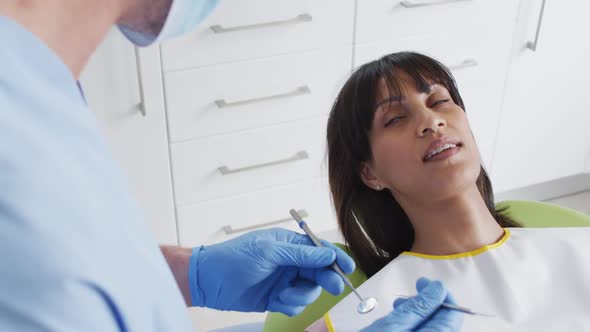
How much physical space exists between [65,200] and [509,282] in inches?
37.9

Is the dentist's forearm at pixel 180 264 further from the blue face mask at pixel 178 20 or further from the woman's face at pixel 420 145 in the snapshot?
the blue face mask at pixel 178 20

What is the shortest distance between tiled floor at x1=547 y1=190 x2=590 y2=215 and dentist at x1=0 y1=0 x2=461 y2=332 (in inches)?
93.3

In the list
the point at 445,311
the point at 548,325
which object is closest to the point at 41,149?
the point at 445,311

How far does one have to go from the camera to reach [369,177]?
1423 mm

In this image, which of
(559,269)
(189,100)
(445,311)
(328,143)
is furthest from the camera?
(189,100)

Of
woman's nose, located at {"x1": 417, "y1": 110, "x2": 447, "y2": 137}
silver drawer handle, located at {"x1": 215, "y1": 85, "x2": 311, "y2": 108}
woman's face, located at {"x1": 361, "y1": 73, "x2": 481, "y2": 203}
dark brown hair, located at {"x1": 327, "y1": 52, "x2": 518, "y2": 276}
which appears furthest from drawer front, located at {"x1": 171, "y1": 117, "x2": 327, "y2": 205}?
woman's nose, located at {"x1": 417, "y1": 110, "x2": 447, "y2": 137}

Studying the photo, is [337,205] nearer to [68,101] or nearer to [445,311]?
[445,311]

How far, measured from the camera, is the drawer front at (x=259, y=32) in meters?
1.90

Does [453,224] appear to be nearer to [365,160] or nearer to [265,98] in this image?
[365,160]

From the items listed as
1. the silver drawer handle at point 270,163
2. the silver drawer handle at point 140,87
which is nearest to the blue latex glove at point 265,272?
the silver drawer handle at point 140,87

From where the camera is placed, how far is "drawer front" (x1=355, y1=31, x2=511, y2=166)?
2199mm

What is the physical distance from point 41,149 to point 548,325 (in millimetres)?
978

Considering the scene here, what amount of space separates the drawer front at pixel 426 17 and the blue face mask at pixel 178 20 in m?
1.31

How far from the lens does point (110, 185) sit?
602 mm
